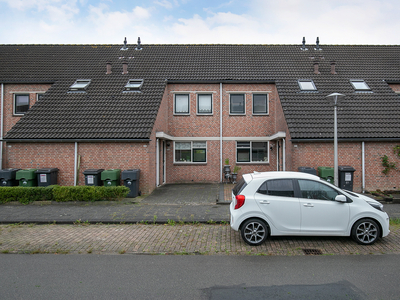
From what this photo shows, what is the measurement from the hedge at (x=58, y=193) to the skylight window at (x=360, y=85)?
546 inches

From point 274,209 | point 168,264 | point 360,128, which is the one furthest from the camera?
point 360,128

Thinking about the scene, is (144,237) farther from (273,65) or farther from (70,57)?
(70,57)

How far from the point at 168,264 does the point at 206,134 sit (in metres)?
11.7

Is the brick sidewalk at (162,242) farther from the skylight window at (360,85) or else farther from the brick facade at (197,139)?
the skylight window at (360,85)

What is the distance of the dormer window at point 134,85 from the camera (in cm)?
1567

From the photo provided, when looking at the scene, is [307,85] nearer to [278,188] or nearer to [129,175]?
[129,175]

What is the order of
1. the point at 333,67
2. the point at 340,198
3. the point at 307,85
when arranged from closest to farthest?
1. the point at 340,198
2. the point at 307,85
3. the point at 333,67

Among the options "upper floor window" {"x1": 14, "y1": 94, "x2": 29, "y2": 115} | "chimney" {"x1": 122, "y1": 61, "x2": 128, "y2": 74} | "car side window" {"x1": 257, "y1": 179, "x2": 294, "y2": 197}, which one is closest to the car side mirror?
"car side window" {"x1": 257, "y1": 179, "x2": 294, "y2": 197}

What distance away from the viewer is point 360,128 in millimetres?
12977

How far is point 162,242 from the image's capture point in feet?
21.1

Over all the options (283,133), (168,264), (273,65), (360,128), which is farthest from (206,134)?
(168,264)

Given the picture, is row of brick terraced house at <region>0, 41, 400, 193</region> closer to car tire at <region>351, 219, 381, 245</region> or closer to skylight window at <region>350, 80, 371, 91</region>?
skylight window at <region>350, 80, 371, 91</region>

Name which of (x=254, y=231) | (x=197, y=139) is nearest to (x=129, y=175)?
(x=197, y=139)

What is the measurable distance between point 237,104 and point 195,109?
2558 millimetres
